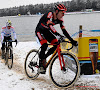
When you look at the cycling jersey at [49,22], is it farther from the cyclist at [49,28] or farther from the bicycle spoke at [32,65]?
the bicycle spoke at [32,65]

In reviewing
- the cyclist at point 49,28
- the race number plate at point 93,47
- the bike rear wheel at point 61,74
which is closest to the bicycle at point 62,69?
the bike rear wheel at point 61,74

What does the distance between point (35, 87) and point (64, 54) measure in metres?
1.28

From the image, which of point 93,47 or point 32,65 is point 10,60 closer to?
point 32,65

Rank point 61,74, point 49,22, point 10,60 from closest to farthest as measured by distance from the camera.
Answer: point 49,22 → point 61,74 → point 10,60

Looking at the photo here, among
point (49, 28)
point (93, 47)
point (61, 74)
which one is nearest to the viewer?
point (49, 28)

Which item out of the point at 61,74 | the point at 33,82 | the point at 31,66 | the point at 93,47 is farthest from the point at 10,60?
the point at 93,47

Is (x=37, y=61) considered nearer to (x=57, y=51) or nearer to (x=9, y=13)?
(x=57, y=51)

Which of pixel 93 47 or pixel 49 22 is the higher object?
pixel 49 22

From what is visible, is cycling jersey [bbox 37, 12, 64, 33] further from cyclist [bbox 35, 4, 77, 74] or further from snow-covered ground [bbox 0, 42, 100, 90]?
snow-covered ground [bbox 0, 42, 100, 90]

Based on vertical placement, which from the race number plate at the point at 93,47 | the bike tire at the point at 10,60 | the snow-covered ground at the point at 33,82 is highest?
the race number plate at the point at 93,47

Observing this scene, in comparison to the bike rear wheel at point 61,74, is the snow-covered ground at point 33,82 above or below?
below

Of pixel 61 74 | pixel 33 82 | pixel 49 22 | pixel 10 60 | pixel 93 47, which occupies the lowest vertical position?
pixel 33 82

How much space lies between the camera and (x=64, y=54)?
422 centimetres

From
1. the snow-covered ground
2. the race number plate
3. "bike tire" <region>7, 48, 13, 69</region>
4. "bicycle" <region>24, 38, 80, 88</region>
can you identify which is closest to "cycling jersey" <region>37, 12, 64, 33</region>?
"bicycle" <region>24, 38, 80, 88</region>
